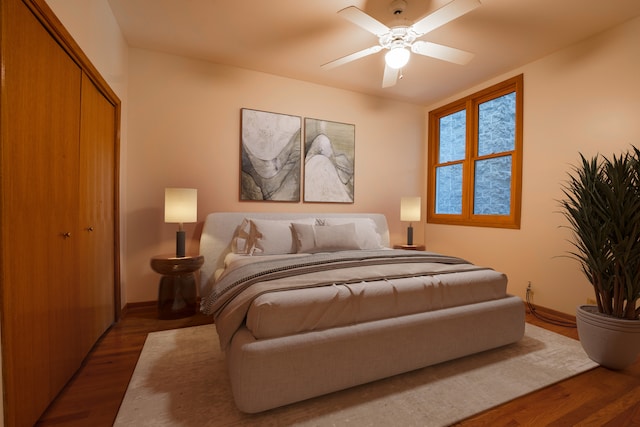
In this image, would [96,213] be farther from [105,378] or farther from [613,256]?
[613,256]

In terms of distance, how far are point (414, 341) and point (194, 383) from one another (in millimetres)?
1360

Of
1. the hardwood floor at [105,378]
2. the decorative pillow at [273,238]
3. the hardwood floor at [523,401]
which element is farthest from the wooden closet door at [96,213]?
the decorative pillow at [273,238]

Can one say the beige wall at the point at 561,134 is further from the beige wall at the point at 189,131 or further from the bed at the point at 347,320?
the beige wall at the point at 189,131

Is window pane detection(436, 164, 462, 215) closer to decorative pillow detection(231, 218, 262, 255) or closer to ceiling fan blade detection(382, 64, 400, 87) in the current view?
ceiling fan blade detection(382, 64, 400, 87)

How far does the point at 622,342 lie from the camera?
182cm

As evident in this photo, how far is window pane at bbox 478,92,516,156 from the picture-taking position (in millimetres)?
3393

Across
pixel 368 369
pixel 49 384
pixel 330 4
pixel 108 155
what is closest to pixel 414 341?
pixel 368 369

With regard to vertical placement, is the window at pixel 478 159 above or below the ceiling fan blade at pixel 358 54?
below

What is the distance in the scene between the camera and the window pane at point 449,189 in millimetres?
4051

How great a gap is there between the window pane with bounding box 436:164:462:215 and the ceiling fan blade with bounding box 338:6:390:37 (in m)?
2.57

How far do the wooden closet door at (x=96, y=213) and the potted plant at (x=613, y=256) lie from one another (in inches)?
135

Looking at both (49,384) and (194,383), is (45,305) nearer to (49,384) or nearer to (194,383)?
(49,384)

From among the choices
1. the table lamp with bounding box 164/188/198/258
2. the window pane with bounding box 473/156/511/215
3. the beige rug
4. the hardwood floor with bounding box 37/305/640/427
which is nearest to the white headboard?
the table lamp with bounding box 164/188/198/258

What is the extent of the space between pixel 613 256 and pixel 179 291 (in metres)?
3.49
